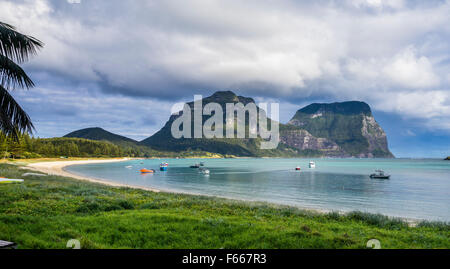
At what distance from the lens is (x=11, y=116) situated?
31.6ft

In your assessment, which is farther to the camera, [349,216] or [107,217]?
[349,216]

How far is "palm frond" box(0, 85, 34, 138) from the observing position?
30.8 ft

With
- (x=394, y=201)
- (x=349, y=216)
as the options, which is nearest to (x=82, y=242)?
(x=349, y=216)

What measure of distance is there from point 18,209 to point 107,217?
15.2ft

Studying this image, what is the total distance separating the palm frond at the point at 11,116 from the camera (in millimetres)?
9391
